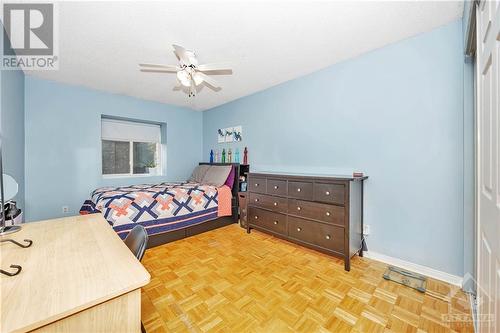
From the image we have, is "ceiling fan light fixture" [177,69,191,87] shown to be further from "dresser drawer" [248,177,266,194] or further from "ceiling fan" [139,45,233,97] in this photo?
"dresser drawer" [248,177,266,194]

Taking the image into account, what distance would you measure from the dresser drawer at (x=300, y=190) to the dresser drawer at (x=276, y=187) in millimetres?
100

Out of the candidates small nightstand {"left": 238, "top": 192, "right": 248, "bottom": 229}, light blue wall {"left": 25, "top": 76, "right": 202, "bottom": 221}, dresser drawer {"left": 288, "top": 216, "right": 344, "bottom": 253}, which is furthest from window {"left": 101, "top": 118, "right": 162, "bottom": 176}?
dresser drawer {"left": 288, "top": 216, "right": 344, "bottom": 253}

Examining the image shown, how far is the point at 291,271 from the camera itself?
2.16 meters

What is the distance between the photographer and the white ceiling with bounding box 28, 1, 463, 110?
5.66 ft

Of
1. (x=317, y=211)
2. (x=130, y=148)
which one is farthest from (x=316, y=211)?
(x=130, y=148)

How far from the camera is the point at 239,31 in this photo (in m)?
2.03

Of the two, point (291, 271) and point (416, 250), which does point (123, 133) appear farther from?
point (416, 250)

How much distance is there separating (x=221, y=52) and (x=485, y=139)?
2.36 metres

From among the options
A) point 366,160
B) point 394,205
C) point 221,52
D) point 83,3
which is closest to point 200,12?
point 221,52

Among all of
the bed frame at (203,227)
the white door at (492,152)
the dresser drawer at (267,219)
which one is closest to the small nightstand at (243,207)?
the bed frame at (203,227)

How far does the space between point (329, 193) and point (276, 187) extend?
77 cm

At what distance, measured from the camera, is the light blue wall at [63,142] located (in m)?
3.17

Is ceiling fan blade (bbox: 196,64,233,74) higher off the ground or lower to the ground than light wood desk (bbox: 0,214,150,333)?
higher

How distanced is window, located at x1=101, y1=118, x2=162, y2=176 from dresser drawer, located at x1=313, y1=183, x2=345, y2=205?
3.60 metres
